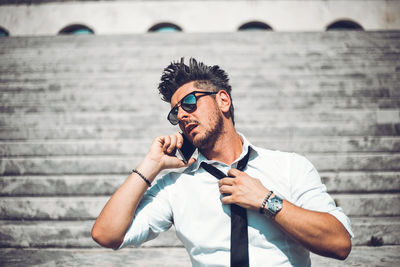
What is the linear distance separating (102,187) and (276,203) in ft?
8.15

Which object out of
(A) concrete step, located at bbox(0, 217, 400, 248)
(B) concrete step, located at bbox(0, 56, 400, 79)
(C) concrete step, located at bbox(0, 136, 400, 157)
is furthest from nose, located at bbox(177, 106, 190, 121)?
(B) concrete step, located at bbox(0, 56, 400, 79)

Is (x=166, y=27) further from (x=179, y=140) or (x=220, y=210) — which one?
(x=220, y=210)

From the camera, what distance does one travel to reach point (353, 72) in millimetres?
5812

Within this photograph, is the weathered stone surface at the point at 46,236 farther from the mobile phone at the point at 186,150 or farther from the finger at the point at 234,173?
the finger at the point at 234,173

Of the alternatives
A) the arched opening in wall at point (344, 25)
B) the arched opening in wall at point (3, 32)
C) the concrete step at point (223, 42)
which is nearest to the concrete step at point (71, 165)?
the concrete step at point (223, 42)

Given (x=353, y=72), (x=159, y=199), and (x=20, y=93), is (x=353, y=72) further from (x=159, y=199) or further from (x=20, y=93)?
(x=20, y=93)

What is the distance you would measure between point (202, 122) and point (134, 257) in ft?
5.18

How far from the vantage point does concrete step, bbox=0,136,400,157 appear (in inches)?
142

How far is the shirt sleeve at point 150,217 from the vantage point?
1438 mm

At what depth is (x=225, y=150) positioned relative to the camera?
1.69 m

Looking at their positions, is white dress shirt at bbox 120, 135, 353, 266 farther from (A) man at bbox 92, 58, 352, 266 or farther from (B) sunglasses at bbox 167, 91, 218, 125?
(B) sunglasses at bbox 167, 91, 218, 125

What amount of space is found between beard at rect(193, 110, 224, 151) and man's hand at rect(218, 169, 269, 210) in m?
0.29

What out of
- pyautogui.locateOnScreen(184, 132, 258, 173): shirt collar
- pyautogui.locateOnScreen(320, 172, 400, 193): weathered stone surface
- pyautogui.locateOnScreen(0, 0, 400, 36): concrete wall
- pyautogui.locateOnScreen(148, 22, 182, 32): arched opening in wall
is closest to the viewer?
pyautogui.locateOnScreen(184, 132, 258, 173): shirt collar

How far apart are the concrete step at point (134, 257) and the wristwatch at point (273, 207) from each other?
137cm
